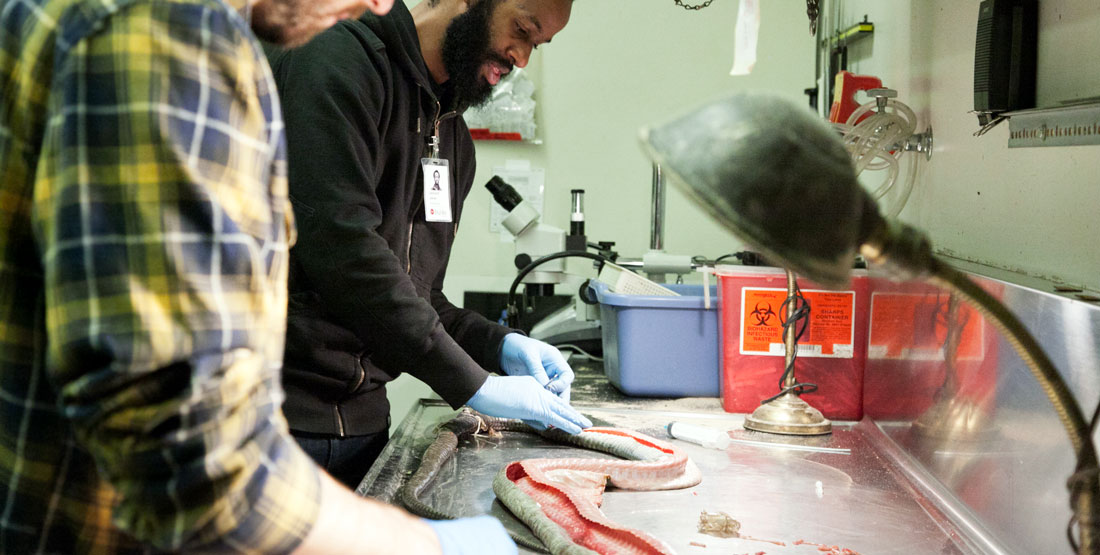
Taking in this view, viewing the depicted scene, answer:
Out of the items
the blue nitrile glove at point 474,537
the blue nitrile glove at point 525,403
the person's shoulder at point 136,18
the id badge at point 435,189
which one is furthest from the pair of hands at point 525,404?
the person's shoulder at point 136,18

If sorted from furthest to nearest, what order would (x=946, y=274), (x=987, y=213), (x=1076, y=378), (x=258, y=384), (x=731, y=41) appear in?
(x=731, y=41), (x=987, y=213), (x=1076, y=378), (x=258, y=384), (x=946, y=274)

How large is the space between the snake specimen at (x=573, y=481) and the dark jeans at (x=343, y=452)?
21cm

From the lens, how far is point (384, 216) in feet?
5.97

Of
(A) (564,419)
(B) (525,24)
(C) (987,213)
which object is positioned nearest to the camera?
(C) (987,213)

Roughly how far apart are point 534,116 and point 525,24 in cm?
173

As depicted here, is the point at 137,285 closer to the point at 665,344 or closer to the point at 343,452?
the point at 343,452

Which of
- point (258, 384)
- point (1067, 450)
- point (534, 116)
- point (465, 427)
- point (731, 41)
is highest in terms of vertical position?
point (731, 41)

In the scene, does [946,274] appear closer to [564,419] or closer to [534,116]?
[564,419]

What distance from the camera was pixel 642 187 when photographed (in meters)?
3.70

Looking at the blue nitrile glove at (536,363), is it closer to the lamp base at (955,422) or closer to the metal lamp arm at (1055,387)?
the lamp base at (955,422)

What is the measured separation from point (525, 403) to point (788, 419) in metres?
0.58

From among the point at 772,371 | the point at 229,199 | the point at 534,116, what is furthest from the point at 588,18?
the point at 229,199

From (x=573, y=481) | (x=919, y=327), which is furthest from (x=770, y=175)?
(x=919, y=327)

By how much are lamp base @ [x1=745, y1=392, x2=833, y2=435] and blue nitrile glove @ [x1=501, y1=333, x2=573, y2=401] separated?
1.37ft
